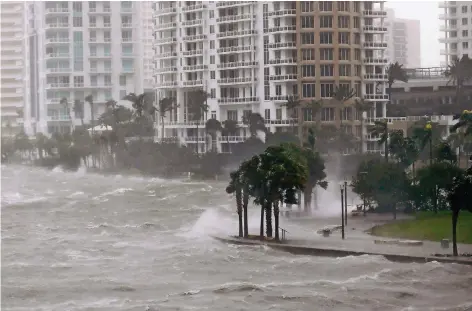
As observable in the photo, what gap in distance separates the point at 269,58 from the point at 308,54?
3.71 meters

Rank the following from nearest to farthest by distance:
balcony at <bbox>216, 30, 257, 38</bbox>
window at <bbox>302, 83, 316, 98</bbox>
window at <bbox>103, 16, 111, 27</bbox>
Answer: window at <bbox>302, 83, 316, 98</bbox>, balcony at <bbox>216, 30, 257, 38</bbox>, window at <bbox>103, 16, 111, 27</bbox>

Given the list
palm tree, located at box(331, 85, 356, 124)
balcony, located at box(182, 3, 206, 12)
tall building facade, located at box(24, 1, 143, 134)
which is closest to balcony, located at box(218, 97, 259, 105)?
palm tree, located at box(331, 85, 356, 124)

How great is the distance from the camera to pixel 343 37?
297 ft

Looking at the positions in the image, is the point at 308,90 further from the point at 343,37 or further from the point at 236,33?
the point at 236,33

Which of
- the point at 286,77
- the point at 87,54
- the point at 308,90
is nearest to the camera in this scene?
the point at 308,90

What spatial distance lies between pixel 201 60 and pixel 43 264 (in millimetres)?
55934

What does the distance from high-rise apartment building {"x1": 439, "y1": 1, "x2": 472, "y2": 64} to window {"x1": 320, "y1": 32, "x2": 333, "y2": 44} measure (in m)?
20.5

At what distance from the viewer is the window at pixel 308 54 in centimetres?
9069

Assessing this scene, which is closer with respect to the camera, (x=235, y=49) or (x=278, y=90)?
(x=278, y=90)

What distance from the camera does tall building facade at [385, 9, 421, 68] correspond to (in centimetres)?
17262

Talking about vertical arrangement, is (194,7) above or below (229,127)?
above

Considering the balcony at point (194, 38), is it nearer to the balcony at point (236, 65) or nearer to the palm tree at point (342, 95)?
the balcony at point (236, 65)

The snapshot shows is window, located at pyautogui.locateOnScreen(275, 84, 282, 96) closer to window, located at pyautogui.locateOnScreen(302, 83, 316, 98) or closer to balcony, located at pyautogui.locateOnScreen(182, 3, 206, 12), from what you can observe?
window, located at pyautogui.locateOnScreen(302, 83, 316, 98)

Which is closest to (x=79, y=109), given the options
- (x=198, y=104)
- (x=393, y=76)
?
(x=198, y=104)
